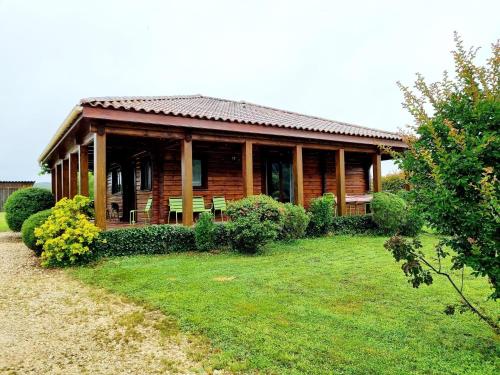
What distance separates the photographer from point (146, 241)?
828 centimetres

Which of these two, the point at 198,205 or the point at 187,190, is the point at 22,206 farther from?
the point at 187,190

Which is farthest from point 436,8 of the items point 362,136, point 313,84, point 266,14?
point 313,84

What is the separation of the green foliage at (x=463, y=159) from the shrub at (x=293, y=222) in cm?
592

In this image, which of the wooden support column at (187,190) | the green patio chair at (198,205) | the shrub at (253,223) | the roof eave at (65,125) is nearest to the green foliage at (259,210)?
the shrub at (253,223)

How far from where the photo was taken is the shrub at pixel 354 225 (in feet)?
37.5

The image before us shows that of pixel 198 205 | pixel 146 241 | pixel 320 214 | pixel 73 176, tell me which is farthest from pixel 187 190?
pixel 73 176

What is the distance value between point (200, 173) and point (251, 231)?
4.68 metres

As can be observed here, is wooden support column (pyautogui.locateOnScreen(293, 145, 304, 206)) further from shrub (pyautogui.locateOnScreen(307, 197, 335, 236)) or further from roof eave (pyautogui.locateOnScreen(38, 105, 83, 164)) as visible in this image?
roof eave (pyautogui.locateOnScreen(38, 105, 83, 164))

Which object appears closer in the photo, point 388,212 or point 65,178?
point 388,212

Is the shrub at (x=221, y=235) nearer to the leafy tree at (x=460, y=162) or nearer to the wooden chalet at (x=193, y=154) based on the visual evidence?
the wooden chalet at (x=193, y=154)

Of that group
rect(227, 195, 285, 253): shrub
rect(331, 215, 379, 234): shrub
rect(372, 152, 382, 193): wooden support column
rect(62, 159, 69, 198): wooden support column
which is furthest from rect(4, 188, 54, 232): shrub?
rect(372, 152, 382, 193): wooden support column

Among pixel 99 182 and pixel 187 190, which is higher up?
pixel 99 182

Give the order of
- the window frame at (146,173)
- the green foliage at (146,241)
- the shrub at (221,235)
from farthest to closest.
Result: the window frame at (146,173), the shrub at (221,235), the green foliage at (146,241)

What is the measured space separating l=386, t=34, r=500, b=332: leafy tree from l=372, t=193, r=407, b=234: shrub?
26.7ft
